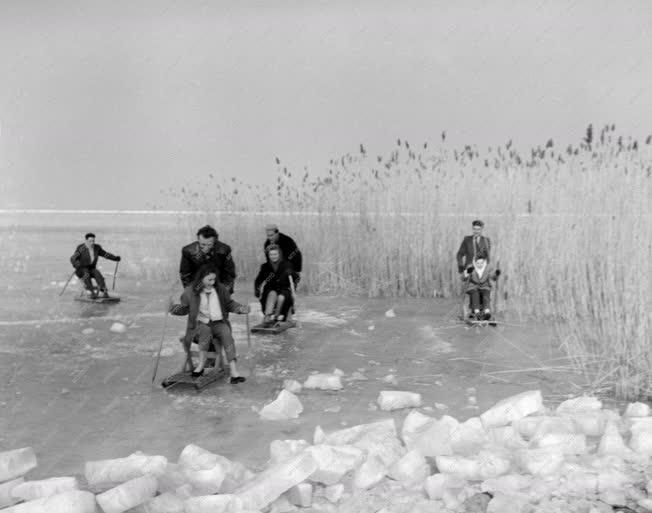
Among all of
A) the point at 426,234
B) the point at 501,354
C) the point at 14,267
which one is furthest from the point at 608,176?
the point at 14,267

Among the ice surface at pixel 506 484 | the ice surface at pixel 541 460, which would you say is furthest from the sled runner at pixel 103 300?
the ice surface at pixel 506 484

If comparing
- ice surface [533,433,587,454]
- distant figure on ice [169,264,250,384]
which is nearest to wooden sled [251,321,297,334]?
distant figure on ice [169,264,250,384]

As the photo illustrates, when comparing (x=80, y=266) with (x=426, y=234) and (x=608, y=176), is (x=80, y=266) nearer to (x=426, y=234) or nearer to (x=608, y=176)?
(x=426, y=234)

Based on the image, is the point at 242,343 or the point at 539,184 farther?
the point at 539,184

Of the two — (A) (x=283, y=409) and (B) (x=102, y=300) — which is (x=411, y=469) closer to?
(A) (x=283, y=409)

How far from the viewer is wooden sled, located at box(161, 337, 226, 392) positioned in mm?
6520

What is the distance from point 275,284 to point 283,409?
3801 millimetres

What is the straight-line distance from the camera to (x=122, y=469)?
4.23 meters

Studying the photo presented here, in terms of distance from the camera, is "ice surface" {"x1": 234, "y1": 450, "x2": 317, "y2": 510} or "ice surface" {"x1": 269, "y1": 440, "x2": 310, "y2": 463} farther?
"ice surface" {"x1": 269, "y1": 440, "x2": 310, "y2": 463}

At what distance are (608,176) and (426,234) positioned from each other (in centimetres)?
289

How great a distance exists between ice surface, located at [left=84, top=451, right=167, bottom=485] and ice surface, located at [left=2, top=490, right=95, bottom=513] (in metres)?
0.49

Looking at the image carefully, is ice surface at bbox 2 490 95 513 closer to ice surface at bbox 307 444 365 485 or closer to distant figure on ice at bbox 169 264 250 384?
ice surface at bbox 307 444 365 485

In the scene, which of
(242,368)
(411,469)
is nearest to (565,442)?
(411,469)

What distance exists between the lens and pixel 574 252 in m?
10.2
